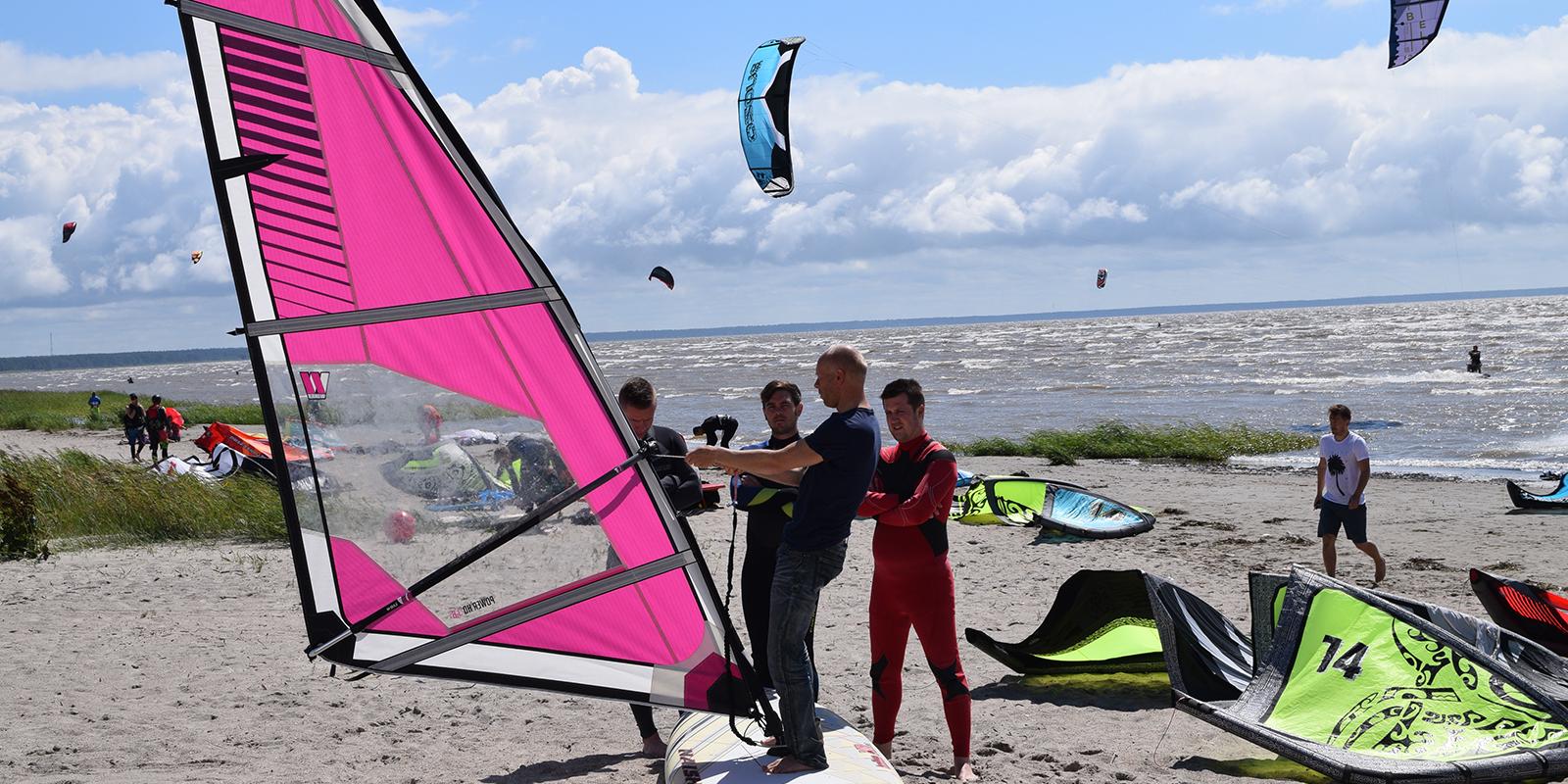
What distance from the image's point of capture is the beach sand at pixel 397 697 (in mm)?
4719

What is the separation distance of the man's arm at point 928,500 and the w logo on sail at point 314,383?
1907 mm

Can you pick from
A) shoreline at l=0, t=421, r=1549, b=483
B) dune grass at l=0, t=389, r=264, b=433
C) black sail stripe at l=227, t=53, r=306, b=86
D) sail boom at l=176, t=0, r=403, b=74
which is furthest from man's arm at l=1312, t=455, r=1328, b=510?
dune grass at l=0, t=389, r=264, b=433

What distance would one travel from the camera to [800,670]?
372cm

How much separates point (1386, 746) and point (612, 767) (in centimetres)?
291

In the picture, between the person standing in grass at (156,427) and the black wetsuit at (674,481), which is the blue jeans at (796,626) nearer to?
the black wetsuit at (674,481)

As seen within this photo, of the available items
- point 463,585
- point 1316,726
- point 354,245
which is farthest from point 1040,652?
point 354,245

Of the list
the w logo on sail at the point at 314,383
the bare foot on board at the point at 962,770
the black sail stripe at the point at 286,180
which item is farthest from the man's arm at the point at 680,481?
the black sail stripe at the point at 286,180

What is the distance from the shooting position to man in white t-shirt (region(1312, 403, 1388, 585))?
309 inches

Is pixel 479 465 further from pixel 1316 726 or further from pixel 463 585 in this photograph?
pixel 1316 726

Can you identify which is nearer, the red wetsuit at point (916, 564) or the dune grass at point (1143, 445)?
the red wetsuit at point (916, 564)

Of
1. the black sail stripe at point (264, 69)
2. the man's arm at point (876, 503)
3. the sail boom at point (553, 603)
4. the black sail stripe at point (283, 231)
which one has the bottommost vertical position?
the sail boom at point (553, 603)

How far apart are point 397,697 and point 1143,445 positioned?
1608 centimetres

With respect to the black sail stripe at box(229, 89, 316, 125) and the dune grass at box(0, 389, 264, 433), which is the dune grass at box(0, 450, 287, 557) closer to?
the black sail stripe at box(229, 89, 316, 125)

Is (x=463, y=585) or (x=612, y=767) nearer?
(x=463, y=585)
